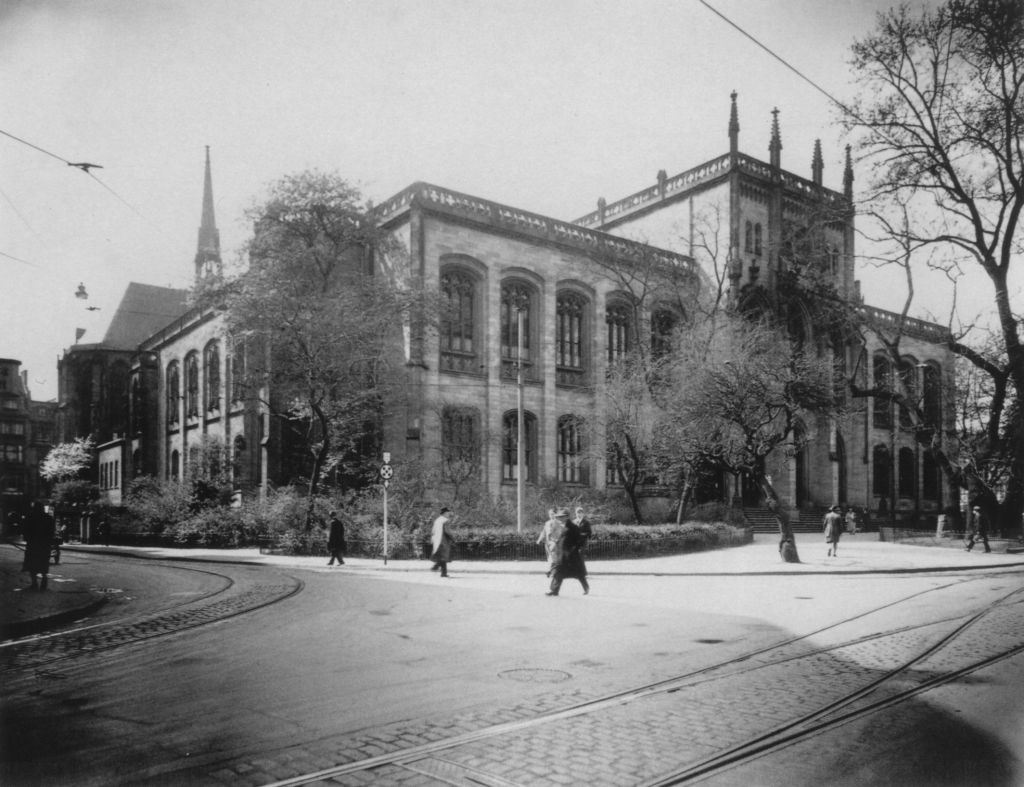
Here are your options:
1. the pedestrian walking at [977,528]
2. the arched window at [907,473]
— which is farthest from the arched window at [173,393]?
the arched window at [907,473]

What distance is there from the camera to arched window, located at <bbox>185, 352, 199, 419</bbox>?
153ft

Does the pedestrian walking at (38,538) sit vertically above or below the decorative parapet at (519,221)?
below

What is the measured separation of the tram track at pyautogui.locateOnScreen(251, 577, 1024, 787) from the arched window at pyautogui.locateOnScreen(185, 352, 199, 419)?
4237 cm

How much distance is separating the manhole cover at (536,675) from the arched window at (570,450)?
28.2 metres

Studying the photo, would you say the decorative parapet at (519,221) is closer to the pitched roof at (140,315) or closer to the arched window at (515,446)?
the arched window at (515,446)

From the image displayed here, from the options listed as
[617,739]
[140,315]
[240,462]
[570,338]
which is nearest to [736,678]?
[617,739]

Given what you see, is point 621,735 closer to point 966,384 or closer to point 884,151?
point 884,151

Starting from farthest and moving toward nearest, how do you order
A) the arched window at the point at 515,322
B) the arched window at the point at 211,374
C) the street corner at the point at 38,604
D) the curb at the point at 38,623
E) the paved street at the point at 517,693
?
the arched window at the point at 211,374, the arched window at the point at 515,322, the street corner at the point at 38,604, the curb at the point at 38,623, the paved street at the point at 517,693

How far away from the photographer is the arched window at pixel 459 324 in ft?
109

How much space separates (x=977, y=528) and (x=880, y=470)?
2303cm

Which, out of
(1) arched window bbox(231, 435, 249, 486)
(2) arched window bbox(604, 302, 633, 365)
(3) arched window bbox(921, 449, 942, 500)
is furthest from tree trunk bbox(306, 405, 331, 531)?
(3) arched window bbox(921, 449, 942, 500)

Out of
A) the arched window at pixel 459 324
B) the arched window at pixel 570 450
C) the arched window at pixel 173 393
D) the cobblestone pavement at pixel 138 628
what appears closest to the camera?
the cobblestone pavement at pixel 138 628

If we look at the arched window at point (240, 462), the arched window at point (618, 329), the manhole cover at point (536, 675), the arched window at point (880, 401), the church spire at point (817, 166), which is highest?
the church spire at point (817, 166)

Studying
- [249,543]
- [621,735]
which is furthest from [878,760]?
[249,543]
